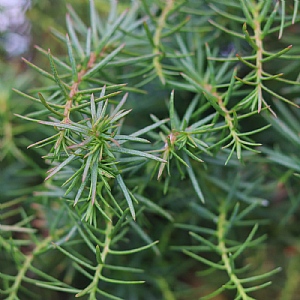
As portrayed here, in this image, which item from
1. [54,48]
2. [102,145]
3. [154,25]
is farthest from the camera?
[54,48]

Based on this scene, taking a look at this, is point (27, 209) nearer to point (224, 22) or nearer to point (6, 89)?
point (6, 89)

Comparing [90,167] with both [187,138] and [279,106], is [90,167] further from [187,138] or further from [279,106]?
[279,106]

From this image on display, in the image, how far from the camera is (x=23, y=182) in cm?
51

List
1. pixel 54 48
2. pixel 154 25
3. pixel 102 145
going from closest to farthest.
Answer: pixel 102 145 < pixel 154 25 < pixel 54 48

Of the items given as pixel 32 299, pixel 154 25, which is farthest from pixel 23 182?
pixel 154 25

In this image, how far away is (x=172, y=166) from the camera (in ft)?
1.21

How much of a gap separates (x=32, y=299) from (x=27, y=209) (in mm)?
103

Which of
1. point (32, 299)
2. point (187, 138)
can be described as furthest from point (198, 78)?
point (32, 299)

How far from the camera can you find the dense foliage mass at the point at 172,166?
1.17ft

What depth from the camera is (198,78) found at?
377 millimetres

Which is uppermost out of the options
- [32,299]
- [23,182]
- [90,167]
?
[90,167]

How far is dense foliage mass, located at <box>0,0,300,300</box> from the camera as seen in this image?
1.17ft

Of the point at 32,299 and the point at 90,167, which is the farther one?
the point at 32,299

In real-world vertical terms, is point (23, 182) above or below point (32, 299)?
above
